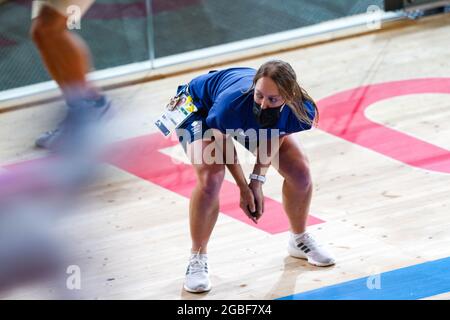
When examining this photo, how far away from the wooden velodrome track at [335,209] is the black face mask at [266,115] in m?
0.45

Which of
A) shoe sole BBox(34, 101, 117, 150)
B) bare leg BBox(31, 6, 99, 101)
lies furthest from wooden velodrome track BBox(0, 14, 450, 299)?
bare leg BBox(31, 6, 99, 101)

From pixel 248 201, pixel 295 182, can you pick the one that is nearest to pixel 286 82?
pixel 248 201

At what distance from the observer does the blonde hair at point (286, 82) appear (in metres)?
3.51

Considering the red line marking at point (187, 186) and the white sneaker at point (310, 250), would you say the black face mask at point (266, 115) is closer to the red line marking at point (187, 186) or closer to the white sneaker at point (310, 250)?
the red line marking at point (187, 186)

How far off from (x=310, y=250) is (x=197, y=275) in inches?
21.6

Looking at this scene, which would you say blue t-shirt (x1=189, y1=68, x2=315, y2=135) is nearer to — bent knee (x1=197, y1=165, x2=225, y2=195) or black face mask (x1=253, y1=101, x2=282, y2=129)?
black face mask (x1=253, y1=101, x2=282, y2=129)

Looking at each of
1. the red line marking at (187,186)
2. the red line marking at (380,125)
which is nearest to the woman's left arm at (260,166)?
the red line marking at (187,186)

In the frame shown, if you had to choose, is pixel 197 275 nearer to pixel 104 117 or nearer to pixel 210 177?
pixel 210 177

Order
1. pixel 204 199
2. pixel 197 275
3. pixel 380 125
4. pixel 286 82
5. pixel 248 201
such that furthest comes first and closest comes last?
pixel 380 125
pixel 197 275
pixel 204 199
pixel 248 201
pixel 286 82

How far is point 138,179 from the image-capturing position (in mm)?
5352

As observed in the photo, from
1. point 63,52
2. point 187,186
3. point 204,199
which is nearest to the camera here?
point 63,52

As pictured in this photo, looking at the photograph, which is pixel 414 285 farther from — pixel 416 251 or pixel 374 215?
pixel 374 215

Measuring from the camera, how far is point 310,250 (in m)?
4.18

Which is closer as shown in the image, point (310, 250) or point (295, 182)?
point (295, 182)
